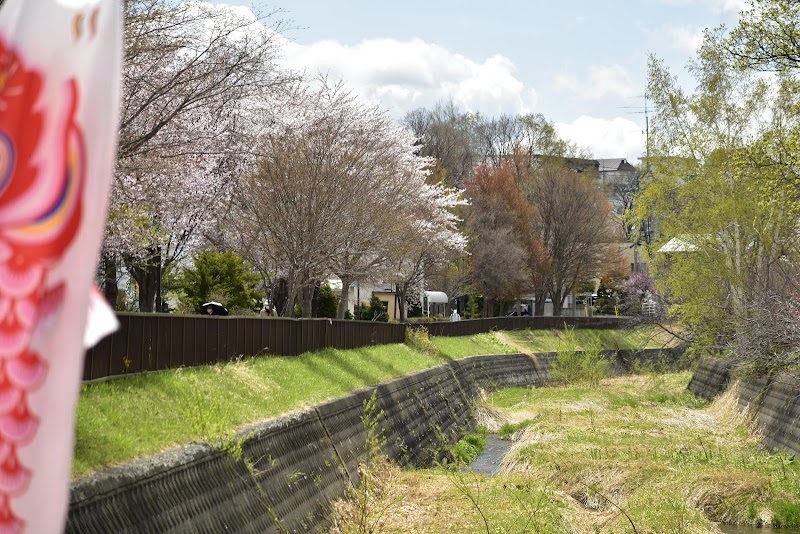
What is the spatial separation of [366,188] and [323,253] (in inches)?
96.5

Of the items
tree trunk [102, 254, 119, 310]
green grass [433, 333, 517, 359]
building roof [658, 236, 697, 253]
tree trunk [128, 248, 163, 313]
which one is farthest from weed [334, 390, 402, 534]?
green grass [433, 333, 517, 359]

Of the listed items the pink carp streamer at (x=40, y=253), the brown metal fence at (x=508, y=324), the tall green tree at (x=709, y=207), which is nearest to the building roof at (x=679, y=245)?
the tall green tree at (x=709, y=207)

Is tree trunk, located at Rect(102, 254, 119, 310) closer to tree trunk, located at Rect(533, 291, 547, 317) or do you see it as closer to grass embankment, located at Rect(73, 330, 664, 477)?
grass embankment, located at Rect(73, 330, 664, 477)

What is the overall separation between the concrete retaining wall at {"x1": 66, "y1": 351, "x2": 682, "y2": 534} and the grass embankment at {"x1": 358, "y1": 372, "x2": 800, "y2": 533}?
100cm

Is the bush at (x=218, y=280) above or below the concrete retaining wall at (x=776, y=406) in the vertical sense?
above

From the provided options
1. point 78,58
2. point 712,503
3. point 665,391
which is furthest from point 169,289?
point 78,58

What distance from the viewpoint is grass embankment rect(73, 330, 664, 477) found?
878 cm

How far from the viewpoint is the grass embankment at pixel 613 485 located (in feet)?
44.2

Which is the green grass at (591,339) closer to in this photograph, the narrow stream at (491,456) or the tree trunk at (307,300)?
the tree trunk at (307,300)

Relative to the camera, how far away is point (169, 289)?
151ft

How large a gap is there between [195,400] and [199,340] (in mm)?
2660

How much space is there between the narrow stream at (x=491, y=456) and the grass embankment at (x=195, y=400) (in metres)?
2.82

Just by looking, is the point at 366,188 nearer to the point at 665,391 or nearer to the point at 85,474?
the point at 665,391

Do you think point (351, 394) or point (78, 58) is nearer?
point (78, 58)
